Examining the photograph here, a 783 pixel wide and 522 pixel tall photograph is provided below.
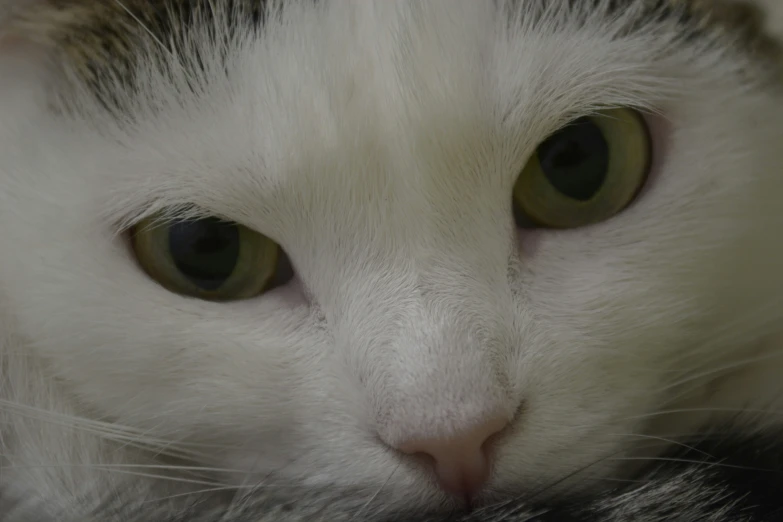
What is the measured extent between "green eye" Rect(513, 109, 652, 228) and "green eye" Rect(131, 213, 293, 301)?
0.80 ft

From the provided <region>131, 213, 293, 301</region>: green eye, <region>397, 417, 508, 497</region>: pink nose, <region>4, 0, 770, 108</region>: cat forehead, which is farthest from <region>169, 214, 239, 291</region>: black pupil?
<region>397, 417, 508, 497</region>: pink nose

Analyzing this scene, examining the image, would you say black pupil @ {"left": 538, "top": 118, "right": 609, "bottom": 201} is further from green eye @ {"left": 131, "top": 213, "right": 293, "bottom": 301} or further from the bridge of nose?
green eye @ {"left": 131, "top": 213, "right": 293, "bottom": 301}

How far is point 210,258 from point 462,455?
30 centimetres

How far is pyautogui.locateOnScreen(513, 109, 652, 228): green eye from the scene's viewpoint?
844 millimetres

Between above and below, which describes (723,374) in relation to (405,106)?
below

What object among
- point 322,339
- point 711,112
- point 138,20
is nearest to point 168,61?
point 138,20

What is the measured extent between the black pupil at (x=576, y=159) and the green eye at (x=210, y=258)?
27 cm

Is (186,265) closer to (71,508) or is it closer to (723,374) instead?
(71,508)

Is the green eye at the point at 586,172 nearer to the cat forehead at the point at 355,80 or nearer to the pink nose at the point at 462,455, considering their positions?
the cat forehead at the point at 355,80

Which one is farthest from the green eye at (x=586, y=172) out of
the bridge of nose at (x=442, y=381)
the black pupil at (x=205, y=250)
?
the black pupil at (x=205, y=250)

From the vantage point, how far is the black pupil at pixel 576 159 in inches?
33.0

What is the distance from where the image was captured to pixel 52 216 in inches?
35.1

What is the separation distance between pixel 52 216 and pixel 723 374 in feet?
2.33

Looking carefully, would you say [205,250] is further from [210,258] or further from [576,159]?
[576,159]
